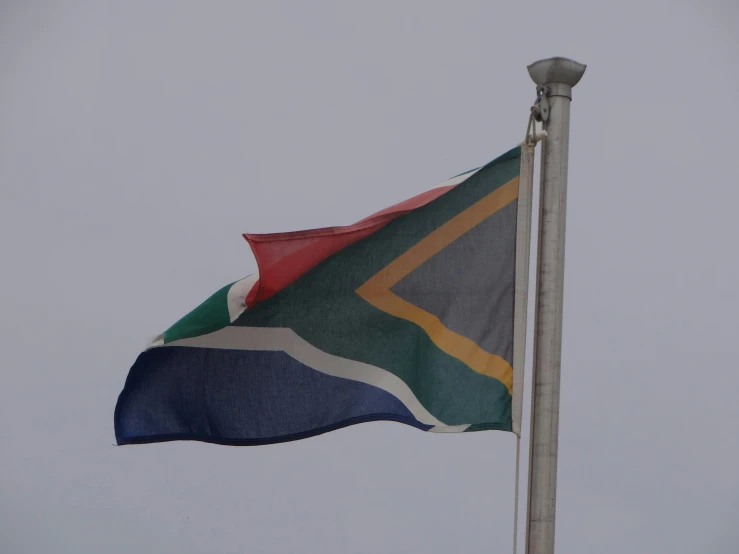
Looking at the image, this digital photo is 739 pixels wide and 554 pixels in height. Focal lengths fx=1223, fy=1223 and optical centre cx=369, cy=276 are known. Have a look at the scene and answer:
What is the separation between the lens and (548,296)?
9289 mm

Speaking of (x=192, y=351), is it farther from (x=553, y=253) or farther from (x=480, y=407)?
(x=553, y=253)

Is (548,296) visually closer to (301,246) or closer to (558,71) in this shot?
(558,71)

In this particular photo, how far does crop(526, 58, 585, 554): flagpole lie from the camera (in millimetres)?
9195

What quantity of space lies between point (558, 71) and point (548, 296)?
1739 mm

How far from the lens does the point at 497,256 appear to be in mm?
10000

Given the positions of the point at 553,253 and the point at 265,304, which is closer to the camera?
the point at 553,253

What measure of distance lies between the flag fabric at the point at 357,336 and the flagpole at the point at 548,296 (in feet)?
1.78

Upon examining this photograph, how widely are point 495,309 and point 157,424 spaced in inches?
117

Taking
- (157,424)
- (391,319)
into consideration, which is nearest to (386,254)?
(391,319)

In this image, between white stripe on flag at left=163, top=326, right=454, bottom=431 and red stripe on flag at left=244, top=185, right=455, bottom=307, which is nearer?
red stripe on flag at left=244, top=185, right=455, bottom=307

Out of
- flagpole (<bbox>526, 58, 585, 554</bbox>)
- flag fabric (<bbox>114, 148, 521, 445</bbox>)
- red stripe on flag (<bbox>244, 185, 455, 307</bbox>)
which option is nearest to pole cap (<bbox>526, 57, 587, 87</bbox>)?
flagpole (<bbox>526, 58, 585, 554</bbox>)

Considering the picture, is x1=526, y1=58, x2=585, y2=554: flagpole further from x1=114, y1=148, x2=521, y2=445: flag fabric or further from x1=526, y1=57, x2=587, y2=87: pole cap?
x1=114, y1=148, x2=521, y2=445: flag fabric

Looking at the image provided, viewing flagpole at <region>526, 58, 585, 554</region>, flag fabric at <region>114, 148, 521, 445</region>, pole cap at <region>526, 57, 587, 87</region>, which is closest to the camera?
flagpole at <region>526, 58, 585, 554</region>

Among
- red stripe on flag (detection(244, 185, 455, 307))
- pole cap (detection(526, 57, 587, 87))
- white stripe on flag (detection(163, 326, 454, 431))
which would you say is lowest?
white stripe on flag (detection(163, 326, 454, 431))
